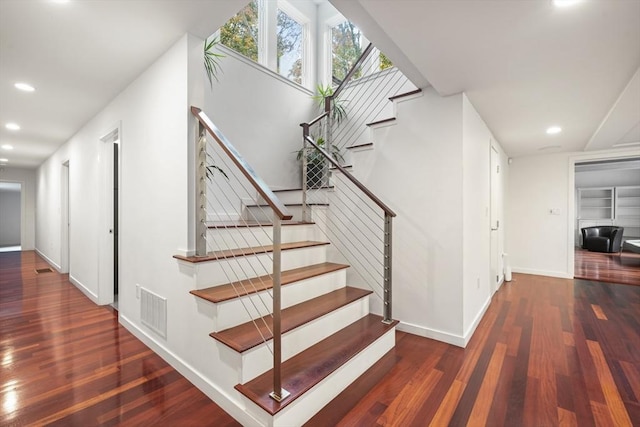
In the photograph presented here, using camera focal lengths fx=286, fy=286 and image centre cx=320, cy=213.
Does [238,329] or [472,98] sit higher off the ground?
[472,98]

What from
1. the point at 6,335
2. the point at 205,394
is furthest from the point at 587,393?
the point at 6,335

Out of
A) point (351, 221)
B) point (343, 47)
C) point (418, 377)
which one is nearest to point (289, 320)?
point (418, 377)

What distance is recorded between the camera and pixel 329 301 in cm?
238

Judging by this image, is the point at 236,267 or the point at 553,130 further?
the point at 553,130

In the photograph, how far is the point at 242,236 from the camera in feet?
8.04

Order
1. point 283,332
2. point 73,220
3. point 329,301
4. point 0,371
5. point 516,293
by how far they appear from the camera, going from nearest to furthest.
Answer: point 283,332 → point 0,371 → point 329,301 → point 516,293 → point 73,220

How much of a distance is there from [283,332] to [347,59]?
193 inches

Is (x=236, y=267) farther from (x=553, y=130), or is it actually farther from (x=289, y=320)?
(x=553, y=130)

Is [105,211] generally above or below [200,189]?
below

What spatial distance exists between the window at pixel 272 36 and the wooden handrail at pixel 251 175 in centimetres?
248

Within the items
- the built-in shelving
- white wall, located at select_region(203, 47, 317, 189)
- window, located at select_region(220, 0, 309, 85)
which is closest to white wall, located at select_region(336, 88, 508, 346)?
white wall, located at select_region(203, 47, 317, 189)

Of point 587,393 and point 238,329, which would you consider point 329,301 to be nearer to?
point 238,329

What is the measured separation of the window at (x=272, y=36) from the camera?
3988 millimetres

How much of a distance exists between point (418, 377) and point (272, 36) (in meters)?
4.76
